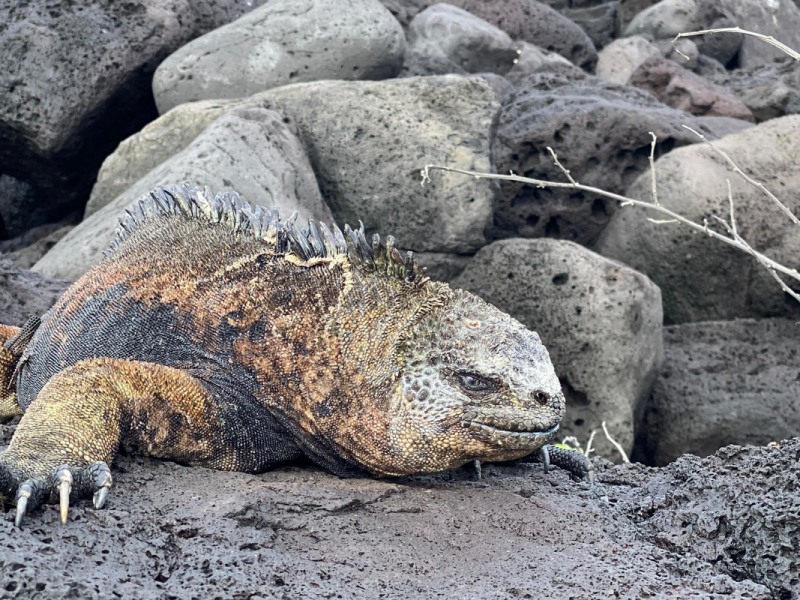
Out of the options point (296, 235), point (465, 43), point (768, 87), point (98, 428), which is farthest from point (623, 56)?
point (98, 428)

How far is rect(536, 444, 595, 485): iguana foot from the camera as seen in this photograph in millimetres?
3211

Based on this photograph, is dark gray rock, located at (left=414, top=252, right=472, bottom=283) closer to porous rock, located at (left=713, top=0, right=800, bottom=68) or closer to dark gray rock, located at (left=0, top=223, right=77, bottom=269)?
dark gray rock, located at (left=0, top=223, right=77, bottom=269)

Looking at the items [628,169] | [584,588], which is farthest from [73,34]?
[584,588]

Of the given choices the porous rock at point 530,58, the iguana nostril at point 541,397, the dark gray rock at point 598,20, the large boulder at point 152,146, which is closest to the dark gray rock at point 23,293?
the large boulder at point 152,146

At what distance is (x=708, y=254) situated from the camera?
6.96 metres

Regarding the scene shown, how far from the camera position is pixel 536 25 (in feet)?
41.9

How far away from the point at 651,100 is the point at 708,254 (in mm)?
1796

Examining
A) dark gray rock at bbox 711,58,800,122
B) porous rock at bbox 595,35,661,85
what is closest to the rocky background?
dark gray rock at bbox 711,58,800,122

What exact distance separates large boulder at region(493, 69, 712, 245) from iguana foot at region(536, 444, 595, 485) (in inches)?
163

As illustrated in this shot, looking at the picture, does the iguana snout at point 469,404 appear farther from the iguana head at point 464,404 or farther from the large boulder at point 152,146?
the large boulder at point 152,146

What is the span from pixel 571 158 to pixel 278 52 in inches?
89.4

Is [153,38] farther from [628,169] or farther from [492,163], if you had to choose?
[628,169]

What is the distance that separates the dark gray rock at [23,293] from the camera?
4418 millimetres

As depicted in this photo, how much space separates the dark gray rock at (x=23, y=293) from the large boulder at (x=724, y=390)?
379 cm
